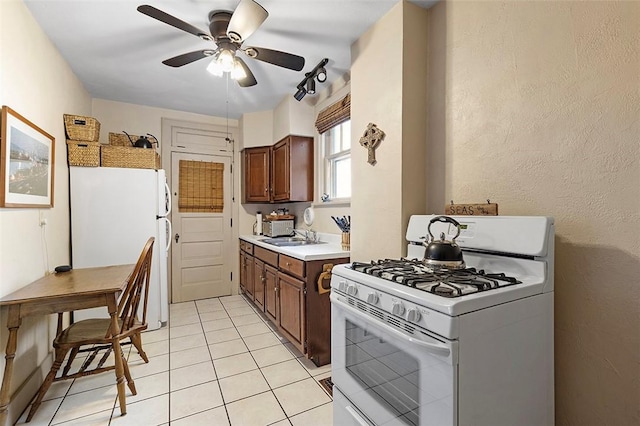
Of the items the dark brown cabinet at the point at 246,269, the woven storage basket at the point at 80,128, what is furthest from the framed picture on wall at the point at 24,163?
the dark brown cabinet at the point at 246,269

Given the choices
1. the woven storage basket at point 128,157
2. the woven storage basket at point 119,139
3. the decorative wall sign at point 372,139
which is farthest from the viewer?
the woven storage basket at point 119,139

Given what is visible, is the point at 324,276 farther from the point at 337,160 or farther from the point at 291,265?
the point at 337,160

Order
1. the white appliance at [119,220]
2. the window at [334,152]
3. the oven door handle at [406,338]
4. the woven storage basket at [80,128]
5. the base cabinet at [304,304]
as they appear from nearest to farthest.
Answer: the oven door handle at [406,338] → the base cabinet at [304,304] → the woven storage basket at [80,128] → the white appliance at [119,220] → the window at [334,152]

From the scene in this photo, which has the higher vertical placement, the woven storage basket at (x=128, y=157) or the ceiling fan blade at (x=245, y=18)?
the ceiling fan blade at (x=245, y=18)

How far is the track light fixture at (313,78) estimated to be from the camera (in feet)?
8.73

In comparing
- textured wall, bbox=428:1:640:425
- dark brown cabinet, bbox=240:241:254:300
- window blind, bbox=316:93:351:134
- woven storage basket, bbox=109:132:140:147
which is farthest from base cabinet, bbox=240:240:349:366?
woven storage basket, bbox=109:132:140:147

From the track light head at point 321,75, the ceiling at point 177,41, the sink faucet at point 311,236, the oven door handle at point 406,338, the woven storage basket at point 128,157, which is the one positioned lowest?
the oven door handle at point 406,338

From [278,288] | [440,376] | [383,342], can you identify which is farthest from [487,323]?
[278,288]

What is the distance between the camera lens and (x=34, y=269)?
202 centimetres

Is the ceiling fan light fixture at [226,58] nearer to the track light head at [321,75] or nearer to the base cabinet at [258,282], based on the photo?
the track light head at [321,75]

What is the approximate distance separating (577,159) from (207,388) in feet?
8.06

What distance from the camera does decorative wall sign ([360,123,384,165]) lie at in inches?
79.7

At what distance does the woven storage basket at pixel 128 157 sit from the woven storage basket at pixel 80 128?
0.52ft

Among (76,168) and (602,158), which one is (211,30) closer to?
(76,168)
